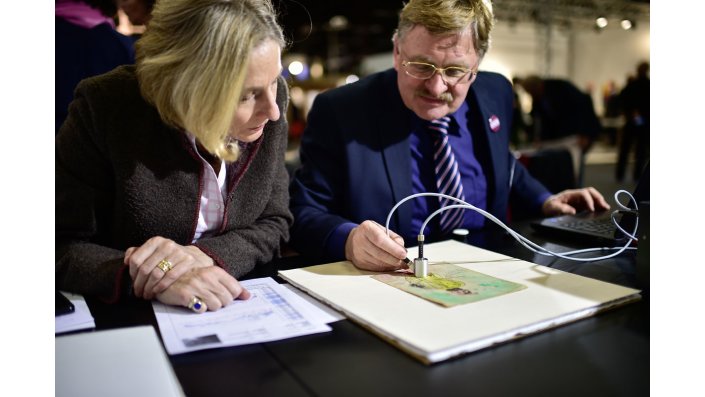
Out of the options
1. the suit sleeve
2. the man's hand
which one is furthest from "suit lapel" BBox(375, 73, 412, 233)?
Answer: the man's hand

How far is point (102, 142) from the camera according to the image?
1078 mm

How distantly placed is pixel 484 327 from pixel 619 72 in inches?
553

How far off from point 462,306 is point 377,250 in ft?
0.87

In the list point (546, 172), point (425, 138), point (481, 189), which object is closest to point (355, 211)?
point (425, 138)

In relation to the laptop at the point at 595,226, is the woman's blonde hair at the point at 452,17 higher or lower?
higher

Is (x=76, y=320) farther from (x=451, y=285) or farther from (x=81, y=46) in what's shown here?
(x=81, y=46)

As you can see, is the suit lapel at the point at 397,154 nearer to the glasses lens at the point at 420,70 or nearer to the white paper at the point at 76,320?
the glasses lens at the point at 420,70

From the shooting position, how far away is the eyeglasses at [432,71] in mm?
1443

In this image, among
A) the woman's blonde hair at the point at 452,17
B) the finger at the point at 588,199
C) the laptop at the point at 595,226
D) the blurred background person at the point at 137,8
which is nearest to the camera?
the laptop at the point at 595,226

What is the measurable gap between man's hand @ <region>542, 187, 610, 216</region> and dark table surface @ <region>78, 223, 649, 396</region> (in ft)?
2.97

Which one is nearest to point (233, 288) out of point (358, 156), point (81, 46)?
point (358, 156)

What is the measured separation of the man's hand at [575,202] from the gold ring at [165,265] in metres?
1.25

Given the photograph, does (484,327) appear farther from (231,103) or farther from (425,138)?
(425,138)

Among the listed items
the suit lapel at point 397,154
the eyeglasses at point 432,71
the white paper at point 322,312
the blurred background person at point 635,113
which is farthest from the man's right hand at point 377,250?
the blurred background person at point 635,113
